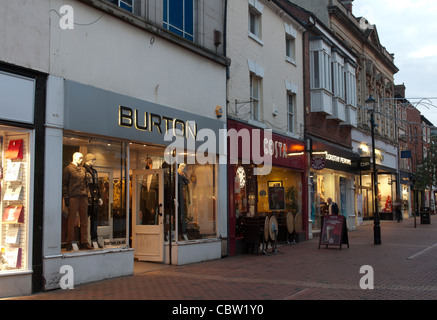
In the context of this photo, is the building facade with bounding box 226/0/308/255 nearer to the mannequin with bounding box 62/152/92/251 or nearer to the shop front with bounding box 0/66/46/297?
the mannequin with bounding box 62/152/92/251

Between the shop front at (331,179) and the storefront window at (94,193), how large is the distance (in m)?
11.3

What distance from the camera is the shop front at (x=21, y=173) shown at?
8383mm

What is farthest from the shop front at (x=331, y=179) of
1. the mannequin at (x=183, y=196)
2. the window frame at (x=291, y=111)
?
the mannequin at (x=183, y=196)

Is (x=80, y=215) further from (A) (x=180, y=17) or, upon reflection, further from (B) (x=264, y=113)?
(B) (x=264, y=113)

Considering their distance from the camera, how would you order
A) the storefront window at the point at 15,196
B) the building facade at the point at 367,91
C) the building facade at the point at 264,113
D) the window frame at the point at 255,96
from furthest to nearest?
the building facade at the point at 367,91 < the window frame at the point at 255,96 < the building facade at the point at 264,113 < the storefront window at the point at 15,196

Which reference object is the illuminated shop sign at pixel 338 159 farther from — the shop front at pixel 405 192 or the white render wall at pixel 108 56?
the shop front at pixel 405 192

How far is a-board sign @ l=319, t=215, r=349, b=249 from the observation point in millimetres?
16562

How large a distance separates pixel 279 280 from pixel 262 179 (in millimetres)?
8941

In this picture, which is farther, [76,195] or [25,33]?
[76,195]

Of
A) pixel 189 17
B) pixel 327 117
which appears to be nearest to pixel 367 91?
pixel 327 117

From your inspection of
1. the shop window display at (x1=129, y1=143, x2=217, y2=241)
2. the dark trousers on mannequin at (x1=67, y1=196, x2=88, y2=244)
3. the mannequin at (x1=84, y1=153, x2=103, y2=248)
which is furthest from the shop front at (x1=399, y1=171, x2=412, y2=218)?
the dark trousers on mannequin at (x1=67, y1=196, x2=88, y2=244)

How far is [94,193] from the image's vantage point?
10.5 meters

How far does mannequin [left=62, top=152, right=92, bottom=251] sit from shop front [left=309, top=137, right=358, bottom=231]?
12.3 m
